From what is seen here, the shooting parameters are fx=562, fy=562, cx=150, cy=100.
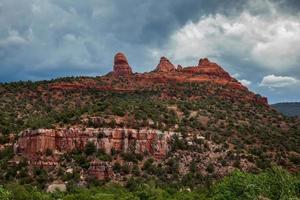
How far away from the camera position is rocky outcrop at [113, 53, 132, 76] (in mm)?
146750

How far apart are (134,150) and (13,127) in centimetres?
2104

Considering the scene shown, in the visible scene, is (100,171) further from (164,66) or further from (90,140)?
(164,66)

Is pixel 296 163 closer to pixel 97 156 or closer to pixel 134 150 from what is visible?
pixel 134 150

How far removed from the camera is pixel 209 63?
458 feet

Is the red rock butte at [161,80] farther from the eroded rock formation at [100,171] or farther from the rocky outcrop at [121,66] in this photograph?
the eroded rock formation at [100,171]

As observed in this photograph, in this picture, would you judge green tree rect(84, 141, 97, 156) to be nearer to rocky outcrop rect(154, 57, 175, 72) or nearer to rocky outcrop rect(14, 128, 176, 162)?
rocky outcrop rect(14, 128, 176, 162)

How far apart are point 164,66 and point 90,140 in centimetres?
7873

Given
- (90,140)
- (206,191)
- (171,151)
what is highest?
(90,140)

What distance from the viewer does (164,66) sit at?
150 m

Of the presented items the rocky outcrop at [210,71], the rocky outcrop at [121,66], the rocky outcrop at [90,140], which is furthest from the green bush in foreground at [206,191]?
the rocky outcrop at [121,66]

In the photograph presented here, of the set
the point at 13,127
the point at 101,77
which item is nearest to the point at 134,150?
the point at 13,127

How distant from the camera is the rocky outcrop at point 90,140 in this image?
72375 mm

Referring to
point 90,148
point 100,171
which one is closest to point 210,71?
point 90,148

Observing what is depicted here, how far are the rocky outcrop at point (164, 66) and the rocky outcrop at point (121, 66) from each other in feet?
24.9
